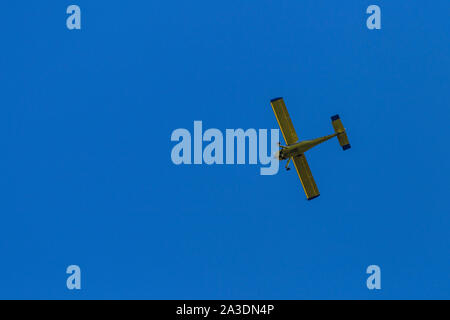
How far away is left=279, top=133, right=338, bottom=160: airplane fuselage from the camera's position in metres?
15.6

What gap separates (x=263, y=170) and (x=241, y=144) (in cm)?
95

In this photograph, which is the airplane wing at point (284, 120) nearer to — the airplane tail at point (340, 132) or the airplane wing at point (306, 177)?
the airplane wing at point (306, 177)

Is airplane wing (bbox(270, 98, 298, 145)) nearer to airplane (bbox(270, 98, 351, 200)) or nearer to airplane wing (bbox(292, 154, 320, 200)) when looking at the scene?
airplane (bbox(270, 98, 351, 200))

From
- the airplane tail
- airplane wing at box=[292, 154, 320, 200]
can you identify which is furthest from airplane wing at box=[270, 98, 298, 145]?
the airplane tail

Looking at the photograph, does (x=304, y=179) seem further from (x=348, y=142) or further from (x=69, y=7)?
(x=69, y=7)

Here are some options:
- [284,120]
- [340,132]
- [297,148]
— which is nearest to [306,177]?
[297,148]

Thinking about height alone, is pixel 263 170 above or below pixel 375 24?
below

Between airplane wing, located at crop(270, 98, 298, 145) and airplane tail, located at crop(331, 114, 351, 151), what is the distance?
1.19 metres

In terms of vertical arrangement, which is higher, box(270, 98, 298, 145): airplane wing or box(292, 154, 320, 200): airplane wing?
box(270, 98, 298, 145): airplane wing

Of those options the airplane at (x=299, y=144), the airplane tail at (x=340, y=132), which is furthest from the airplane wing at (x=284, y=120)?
the airplane tail at (x=340, y=132)

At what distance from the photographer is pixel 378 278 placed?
53.5 ft

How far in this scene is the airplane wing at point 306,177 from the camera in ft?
52.5
